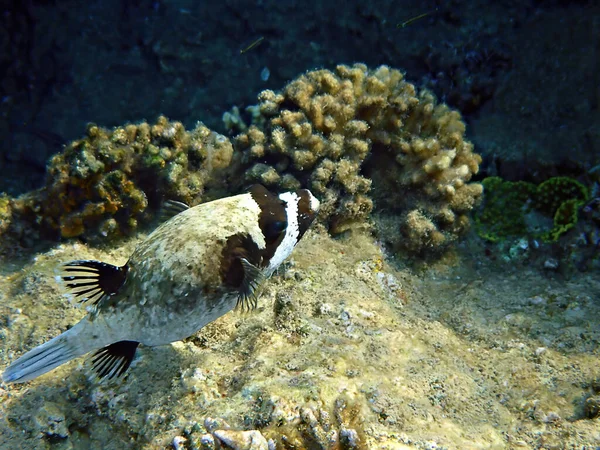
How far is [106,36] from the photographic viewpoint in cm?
799

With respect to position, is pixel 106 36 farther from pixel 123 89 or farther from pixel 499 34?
pixel 499 34

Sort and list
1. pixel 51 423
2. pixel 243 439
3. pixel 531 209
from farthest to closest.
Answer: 1. pixel 531 209
2. pixel 51 423
3. pixel 243 439

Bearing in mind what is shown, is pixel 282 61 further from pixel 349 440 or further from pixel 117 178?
pixel 349 440

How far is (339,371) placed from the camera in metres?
2.66

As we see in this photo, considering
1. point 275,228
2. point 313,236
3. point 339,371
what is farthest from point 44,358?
point 313,236

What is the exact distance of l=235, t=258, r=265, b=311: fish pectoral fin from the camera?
2553 millimetres

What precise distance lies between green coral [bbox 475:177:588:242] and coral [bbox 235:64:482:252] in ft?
1.31

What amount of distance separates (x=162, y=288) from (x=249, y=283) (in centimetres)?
54

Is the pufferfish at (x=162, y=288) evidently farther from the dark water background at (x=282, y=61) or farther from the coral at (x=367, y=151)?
the dark water background at (x=282, y=61)

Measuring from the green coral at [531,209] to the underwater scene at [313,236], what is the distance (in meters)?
0.02

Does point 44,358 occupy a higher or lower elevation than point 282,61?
lower

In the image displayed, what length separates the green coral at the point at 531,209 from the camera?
454 cm

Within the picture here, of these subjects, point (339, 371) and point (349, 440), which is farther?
point (339, 371)

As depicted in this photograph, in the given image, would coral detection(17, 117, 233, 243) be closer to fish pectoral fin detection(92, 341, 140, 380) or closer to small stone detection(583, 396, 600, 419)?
fish pectoral fin detection(92, 341, 140, 380)
